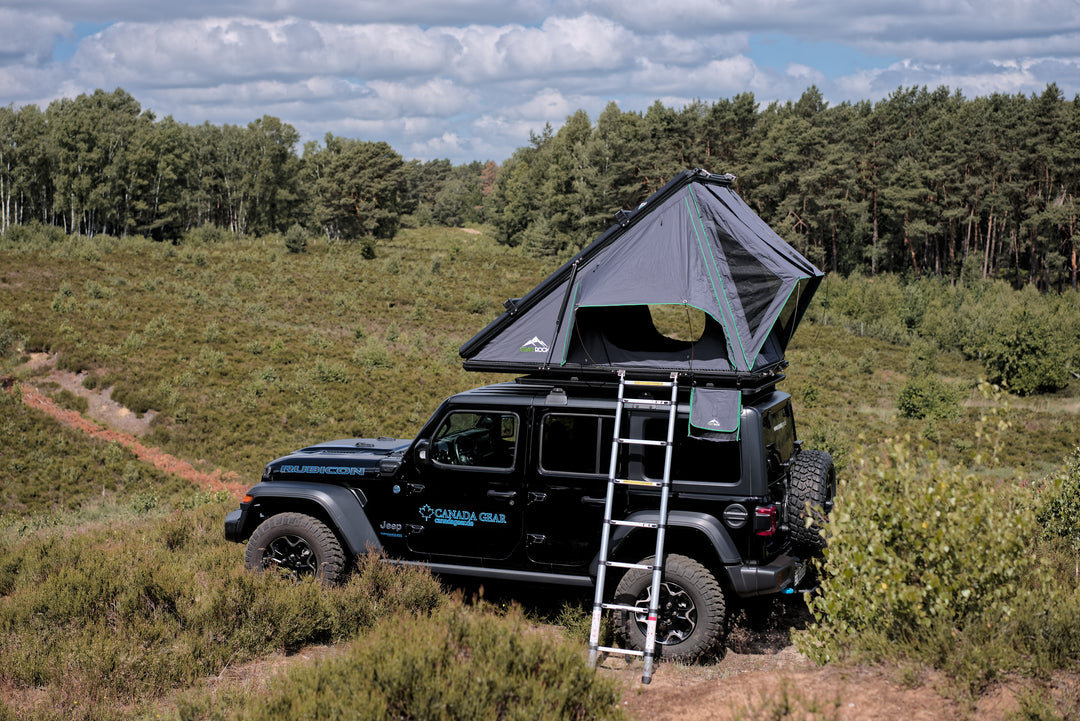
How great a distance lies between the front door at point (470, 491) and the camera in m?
7.49

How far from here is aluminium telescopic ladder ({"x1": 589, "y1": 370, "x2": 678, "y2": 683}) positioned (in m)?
6.40

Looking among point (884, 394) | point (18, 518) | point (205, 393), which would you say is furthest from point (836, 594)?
point (884, 394)

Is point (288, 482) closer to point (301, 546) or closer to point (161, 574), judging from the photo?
point (301, 546)

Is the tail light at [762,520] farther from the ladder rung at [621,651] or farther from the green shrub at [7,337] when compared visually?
the green shrub at [7,337]

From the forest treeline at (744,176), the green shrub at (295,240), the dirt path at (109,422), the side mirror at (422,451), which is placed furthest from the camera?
the forest treeline at (744,176)

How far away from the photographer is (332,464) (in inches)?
322

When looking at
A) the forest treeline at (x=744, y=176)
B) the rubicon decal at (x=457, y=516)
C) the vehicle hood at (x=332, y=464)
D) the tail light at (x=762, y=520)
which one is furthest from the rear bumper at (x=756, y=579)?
the forest treeline at (x=744, y=176)

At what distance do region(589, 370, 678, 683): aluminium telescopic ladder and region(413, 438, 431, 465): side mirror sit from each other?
1741mm

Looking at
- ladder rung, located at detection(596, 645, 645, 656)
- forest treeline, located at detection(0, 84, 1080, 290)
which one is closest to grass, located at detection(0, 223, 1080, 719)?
ladder rung, located at detection(596, 645, 645, 656)

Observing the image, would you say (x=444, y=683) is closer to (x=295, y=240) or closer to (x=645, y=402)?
(x=645, y=402)

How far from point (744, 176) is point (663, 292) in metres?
62.9

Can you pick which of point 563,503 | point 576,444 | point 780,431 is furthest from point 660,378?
point 563,503

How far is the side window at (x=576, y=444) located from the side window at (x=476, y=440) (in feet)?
1.10

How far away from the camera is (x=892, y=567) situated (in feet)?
17.2
